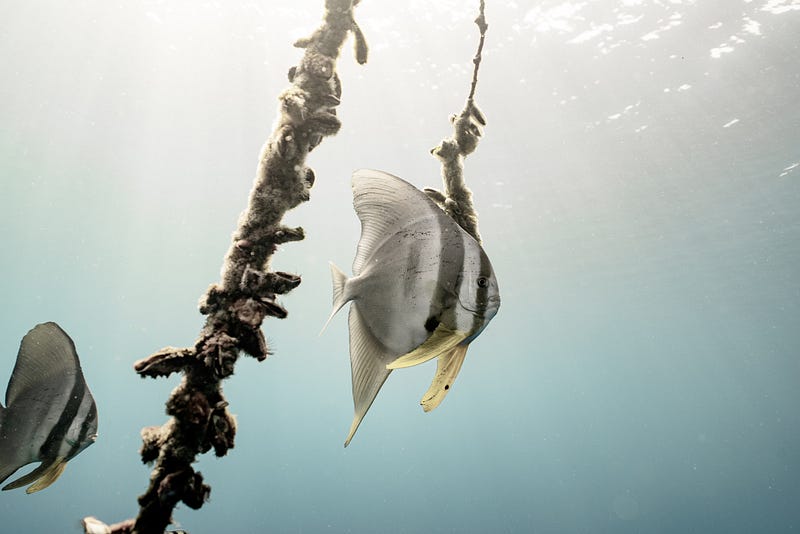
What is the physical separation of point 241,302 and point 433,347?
1.79 ft

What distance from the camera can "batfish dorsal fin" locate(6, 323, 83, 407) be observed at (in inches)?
47.5

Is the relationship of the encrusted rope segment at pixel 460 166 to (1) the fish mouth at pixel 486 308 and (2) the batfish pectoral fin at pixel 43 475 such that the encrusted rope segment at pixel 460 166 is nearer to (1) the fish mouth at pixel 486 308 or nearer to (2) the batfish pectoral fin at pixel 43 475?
(1) the fish mouth at pixel 486 308

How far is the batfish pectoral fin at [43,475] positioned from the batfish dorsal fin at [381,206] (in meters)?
1.20

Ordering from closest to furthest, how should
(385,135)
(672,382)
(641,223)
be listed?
(385,135) < (641,223) < (672,382)

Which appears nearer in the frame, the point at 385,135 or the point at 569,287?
the point at 385,135

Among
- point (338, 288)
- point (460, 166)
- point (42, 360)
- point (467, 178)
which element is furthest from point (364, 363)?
point (467, 178)

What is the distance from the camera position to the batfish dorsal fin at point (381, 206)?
3.64 feet

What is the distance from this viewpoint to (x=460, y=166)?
164 centimetres

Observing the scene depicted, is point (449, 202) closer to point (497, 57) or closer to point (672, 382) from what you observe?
point (497, 57)

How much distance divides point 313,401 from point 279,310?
447ft

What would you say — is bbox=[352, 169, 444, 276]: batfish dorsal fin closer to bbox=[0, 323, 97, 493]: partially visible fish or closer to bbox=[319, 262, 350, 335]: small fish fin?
bbox=[319, 262, 350, 335]: small fish fin

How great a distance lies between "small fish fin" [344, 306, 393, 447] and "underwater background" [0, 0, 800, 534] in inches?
15.4

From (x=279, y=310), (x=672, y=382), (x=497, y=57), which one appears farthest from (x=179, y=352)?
(x=672, y=382)

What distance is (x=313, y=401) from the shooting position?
127500 millimetres
